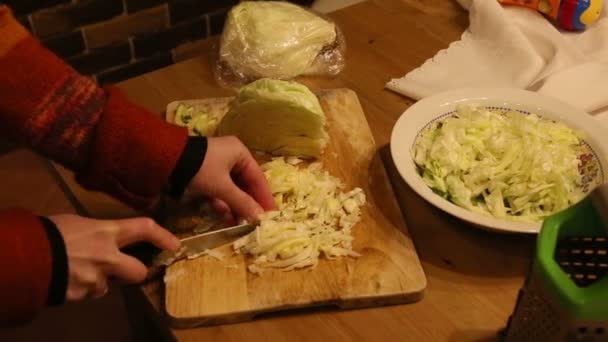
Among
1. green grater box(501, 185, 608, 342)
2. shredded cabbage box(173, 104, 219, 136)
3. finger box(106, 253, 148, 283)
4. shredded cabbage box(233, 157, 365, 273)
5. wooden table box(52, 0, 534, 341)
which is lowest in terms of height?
wooden table box(52, 0, 534, 341)

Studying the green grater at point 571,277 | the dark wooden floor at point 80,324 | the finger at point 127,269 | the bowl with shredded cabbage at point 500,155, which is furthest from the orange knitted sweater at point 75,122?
the dark wooden floor at point 80,324

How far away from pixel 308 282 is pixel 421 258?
6.3 inches

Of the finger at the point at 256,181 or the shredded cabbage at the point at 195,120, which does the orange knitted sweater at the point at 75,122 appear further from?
the shredded cabbage at the point at 195,120

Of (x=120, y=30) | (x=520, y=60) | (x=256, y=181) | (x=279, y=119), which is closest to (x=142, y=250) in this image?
(x=256, y=181)

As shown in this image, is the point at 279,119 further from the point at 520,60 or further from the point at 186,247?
the point at 520,60

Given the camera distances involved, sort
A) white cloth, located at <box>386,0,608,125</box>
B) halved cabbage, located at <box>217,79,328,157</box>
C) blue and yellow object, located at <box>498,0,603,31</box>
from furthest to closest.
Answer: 1. blue and yellow object, located at <box>498,0,603,31</box>
2. white cloth, located at <box>386,0,608,125</box>
3. halved cabbage, located at <box>217,79,328,157</box>

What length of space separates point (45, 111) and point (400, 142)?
47cm

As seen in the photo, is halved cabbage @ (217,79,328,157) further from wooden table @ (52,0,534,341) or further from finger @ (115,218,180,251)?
finger @ (115,218,180,251)

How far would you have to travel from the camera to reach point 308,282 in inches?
31.6

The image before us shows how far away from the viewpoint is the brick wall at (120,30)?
1.70 m

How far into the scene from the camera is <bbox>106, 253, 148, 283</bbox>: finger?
74cm

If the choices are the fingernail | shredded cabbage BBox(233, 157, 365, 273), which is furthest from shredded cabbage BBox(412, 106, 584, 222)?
the fingernail

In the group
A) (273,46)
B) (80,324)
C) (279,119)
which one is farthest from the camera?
(80,324)

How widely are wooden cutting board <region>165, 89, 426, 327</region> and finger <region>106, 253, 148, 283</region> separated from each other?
0.17 ft
